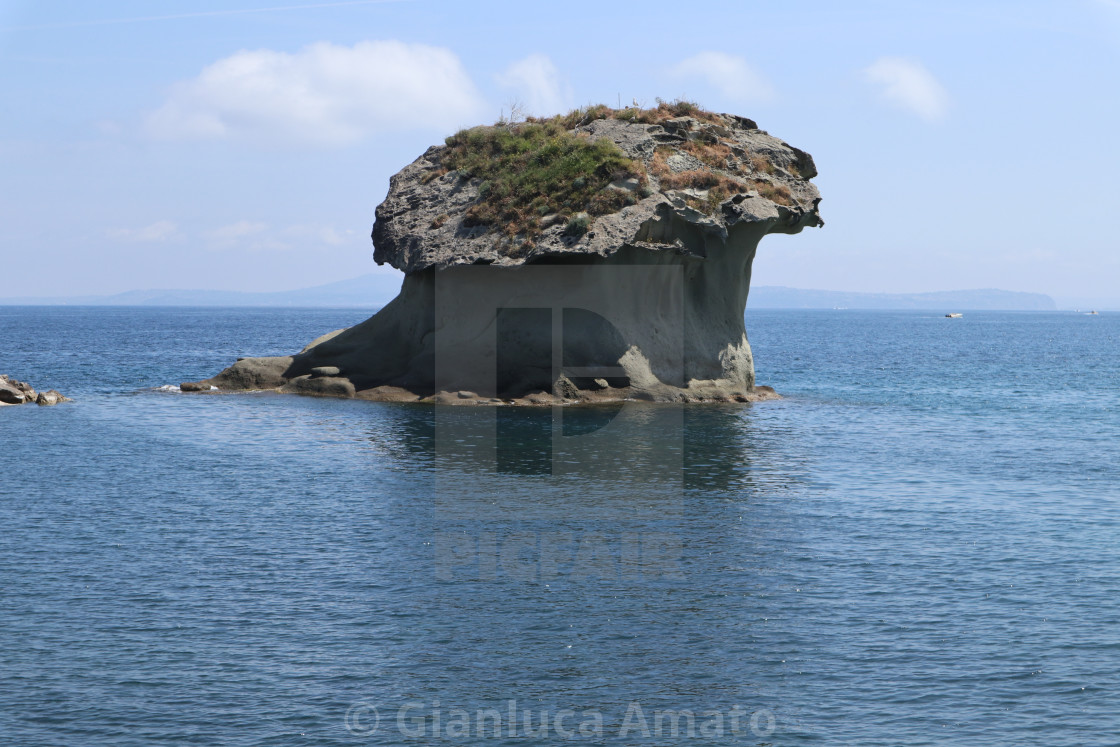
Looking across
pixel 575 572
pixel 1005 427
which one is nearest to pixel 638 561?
pixel 575 572

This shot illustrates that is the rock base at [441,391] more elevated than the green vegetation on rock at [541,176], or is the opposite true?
the green vegetation on rock at [541,176]

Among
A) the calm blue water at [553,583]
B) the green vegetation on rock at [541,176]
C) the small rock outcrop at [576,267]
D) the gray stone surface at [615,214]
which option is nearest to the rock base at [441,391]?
the small rock outcrop at [576,267]

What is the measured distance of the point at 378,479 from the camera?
1385 inches

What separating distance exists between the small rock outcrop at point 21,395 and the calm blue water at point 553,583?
7.94 m

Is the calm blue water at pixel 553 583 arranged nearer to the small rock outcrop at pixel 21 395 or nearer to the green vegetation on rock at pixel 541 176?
the small rock outcrop at pixel 21 395

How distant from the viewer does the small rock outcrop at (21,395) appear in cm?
5306

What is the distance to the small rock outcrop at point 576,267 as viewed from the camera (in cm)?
5306

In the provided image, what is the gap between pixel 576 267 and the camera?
5328 centimetres


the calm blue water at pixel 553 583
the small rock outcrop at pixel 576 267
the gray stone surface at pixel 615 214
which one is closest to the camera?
the calm blue water at pixel 553 583

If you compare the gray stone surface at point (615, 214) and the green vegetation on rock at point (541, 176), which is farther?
the green vegetation on rock at point (541, 176)

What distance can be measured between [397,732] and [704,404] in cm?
3881

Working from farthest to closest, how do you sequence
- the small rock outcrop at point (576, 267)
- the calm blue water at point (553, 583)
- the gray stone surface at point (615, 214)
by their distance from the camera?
the small rock outcrop at point (576, 267) < the gray stone surface at point (615, 214) < the calm blue water at point (553, 583)

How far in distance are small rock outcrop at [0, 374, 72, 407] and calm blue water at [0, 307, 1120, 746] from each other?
794 cm

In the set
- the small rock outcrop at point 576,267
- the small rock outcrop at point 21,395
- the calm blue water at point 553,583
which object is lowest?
the calm blue water at point 553,583
